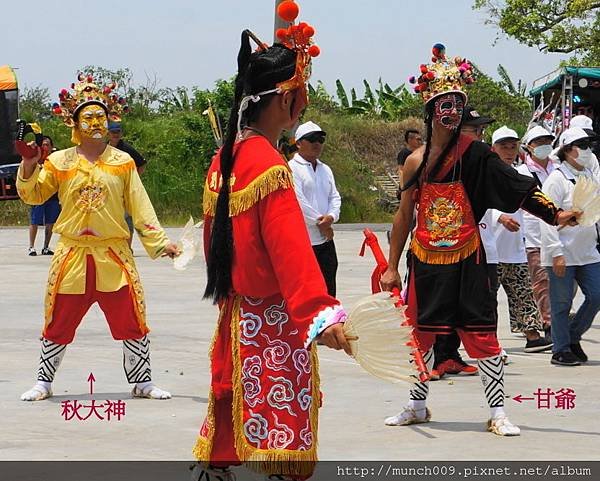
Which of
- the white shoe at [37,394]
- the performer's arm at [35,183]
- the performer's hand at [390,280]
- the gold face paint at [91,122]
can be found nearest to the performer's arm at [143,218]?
the gold face paint at [91,122]

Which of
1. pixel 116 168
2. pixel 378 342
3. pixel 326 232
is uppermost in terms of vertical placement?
pixel 116 168

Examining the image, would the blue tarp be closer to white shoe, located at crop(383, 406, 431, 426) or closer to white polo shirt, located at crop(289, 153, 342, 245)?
white polo shirt, located at crop(289, 153, 342, 245)

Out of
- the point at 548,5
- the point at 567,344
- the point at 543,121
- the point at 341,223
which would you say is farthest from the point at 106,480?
the point at 548,5

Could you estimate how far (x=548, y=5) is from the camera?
32.4 m

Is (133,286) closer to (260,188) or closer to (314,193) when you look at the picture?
(314,193)

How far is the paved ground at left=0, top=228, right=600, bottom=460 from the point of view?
22.9 ft

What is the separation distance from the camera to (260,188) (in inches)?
186

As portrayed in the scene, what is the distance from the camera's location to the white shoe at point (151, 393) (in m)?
8.54

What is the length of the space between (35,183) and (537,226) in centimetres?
441

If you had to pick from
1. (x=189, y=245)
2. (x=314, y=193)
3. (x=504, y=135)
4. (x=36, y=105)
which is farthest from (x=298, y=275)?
(x=36, y=105)

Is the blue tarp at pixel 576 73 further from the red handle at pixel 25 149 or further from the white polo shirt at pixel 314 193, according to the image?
the red handle at pixel 25 149

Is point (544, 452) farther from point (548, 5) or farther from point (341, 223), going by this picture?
point (548, 5)

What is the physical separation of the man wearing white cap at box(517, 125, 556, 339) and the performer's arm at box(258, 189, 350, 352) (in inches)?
257

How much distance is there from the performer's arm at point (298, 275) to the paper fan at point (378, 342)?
0.05 metres
